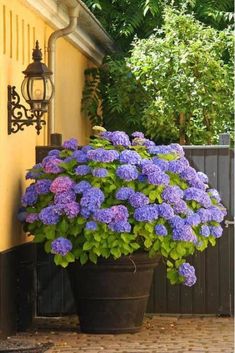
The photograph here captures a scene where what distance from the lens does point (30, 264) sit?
10320 millimetres

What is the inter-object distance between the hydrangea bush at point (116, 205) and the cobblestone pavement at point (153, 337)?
0.60 meters

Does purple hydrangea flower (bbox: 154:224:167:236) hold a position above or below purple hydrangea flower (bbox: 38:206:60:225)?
below

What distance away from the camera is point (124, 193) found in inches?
363

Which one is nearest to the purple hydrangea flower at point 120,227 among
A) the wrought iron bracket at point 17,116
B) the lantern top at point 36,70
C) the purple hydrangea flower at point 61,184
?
the purple hydrangea flower at point 61,184

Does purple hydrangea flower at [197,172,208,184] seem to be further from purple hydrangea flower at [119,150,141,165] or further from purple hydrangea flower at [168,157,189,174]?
purple hydrangea flower at [119,150,141,165]

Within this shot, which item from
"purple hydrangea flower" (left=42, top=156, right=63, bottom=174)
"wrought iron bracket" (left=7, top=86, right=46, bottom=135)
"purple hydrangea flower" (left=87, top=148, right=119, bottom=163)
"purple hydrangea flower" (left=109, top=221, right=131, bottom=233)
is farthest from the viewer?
"purple hydrangea flower" (left=42, top=156, right=63, bottom=174)

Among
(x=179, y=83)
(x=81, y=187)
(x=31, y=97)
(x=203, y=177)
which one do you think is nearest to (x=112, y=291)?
(x=81, y=187)

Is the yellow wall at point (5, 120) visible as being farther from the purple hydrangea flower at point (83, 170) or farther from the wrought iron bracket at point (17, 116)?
the purple hydrangea flower at point (83, 170)

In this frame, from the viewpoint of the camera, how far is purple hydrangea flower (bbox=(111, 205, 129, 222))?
30.0 feet

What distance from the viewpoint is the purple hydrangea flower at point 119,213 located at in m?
9.15

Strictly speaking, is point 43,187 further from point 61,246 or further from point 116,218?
point 116,218

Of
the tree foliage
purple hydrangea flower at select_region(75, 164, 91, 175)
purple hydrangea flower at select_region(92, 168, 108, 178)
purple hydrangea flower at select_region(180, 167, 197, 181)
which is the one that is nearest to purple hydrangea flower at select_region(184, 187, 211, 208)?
purple hydrangea flower at select_region(180, 167, 197, 181)

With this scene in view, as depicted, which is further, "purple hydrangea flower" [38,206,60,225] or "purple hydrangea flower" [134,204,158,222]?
"purple hydrangea flower" [38,206,60,225]

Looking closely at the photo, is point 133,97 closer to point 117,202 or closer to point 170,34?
point 170,34
